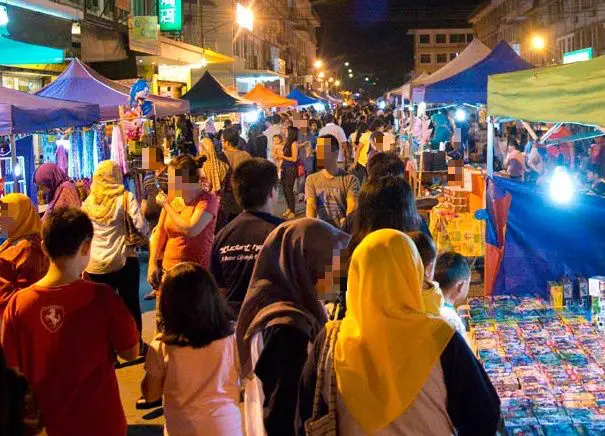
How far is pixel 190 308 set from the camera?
376 centimetres

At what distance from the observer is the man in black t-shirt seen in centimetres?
433

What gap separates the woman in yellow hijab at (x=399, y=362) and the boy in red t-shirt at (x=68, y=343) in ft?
Answer: 4.38

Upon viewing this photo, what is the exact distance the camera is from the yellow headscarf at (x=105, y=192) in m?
6.56

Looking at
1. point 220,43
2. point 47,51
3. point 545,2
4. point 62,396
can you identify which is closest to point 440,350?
point 62,396

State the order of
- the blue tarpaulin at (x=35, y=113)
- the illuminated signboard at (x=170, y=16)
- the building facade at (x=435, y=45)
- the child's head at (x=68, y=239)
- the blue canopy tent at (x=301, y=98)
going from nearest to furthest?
the child's head at (x=68, y=239) < the blue tarpaulin at (x=35, y=113) < the illuminated signboard at (x=170, y=16) < the blue canopy tent at (x=301, y=98) < the building facade at (x=435, y=45)

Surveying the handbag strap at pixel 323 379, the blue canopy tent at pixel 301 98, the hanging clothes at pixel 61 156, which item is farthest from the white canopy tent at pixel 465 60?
the blue canopy tent at pixel 301 98

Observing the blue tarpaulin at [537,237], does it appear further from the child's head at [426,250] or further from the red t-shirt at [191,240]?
the red t-shirt at [191,240]

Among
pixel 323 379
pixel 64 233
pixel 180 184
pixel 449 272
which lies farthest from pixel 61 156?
pixel 323 379

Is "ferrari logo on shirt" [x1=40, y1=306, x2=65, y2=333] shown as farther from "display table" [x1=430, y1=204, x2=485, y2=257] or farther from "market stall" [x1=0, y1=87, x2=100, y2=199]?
"display table" [x1=430, y1=204, x2=485, y2=257]

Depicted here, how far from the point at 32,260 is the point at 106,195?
2.21m

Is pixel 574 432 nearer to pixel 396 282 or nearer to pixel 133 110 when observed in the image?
pixel 396 282

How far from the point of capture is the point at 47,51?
12234 mm

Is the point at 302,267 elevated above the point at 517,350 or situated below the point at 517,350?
above

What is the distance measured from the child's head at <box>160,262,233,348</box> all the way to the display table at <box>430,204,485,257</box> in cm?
589
